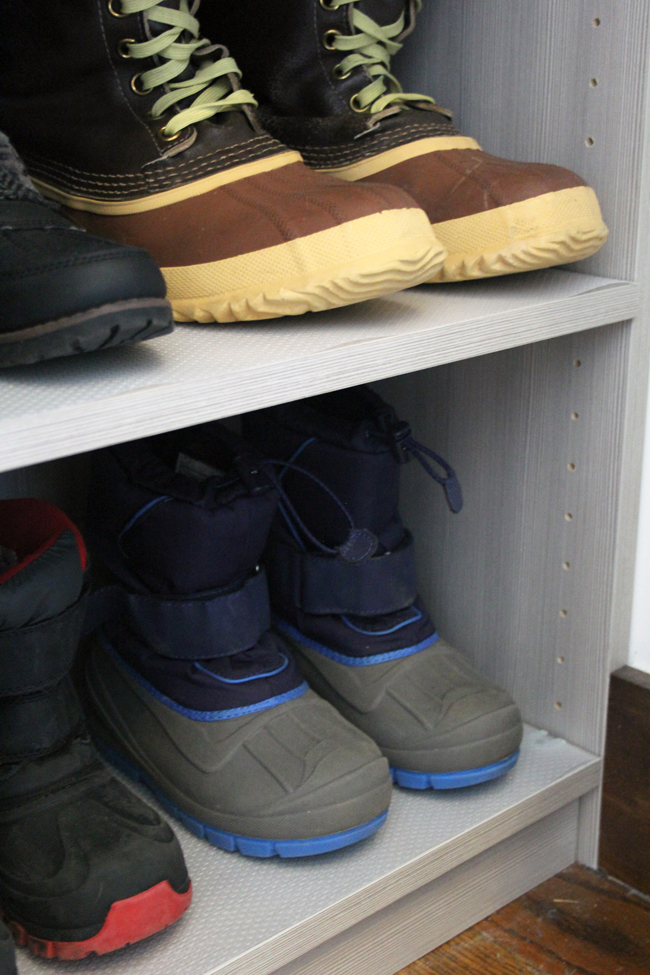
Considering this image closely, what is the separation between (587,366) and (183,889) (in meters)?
0.48

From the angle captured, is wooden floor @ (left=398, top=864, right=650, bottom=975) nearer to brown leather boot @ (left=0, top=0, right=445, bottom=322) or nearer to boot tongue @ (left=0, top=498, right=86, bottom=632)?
boot tongue @ (left=0, top=498, right=86, bottom=632)

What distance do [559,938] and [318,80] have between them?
0.66m

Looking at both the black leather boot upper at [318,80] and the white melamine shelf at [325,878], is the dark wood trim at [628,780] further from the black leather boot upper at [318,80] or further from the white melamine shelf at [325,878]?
the black leather boot upper at [318,80]

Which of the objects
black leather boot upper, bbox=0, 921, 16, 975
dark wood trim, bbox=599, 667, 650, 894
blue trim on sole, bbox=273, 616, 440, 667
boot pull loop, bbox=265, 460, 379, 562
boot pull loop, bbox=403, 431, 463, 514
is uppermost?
boot pull loop, bbox=403, 431, 463, 514

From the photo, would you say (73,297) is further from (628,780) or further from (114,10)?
(628,780)

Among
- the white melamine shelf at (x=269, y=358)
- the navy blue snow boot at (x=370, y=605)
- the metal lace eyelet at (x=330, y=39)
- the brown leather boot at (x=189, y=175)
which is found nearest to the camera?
the white melamine shelf at (x=269, y=358)

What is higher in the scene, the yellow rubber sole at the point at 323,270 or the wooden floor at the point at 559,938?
the yellow rubber sole at the point at 323,270

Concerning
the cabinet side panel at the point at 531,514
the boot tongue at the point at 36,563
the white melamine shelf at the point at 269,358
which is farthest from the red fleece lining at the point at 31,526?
the cabinet side panel at the point at 531,514

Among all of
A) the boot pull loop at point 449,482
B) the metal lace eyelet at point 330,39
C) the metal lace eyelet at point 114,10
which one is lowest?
the boot pull loop at point 449,482

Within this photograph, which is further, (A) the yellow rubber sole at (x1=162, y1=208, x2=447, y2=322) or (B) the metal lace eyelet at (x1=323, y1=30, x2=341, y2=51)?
(B) the metal lace eyelet at (x1=323, y1=30, x2=341, y2=51)

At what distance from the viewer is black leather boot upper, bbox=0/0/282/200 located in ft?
1.89

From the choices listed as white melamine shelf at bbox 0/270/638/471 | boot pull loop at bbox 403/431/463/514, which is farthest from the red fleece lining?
boot pull loop at bbox 403/431/463/514

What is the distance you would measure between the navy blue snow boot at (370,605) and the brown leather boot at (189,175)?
227mm

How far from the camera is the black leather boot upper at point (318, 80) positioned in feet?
2.16
